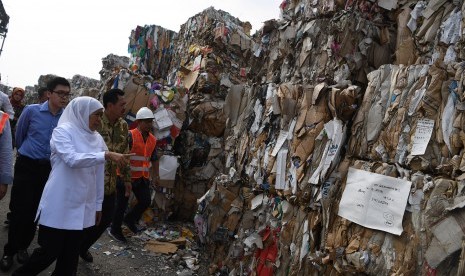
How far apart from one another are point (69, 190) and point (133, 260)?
79.6 inches

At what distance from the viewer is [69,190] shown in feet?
8.28

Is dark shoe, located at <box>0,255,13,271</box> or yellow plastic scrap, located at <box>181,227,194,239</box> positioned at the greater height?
dark shoe, located at <box>0,255,13,271</box>

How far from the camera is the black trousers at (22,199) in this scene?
3.27 meters

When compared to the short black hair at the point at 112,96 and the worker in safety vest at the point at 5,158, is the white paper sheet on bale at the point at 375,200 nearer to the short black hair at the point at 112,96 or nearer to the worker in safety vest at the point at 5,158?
the short black hair at the point at 112,96

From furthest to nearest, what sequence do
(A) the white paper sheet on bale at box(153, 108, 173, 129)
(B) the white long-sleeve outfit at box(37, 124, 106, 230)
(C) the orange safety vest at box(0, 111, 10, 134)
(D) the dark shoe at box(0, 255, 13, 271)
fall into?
(A) the white paper sheet on bale at box(153, 108, 173, 129), (D) the dark shoe at box(0, 255, 13, 271), (C) the orange safety vest at box(0, 111, 10, 134), (B) the white long-sleeve outfit at box(37, 124, 106, 230)

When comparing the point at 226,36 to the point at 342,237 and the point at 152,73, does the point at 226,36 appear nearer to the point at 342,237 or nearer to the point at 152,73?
the point at 152,73

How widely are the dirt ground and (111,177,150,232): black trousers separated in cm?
28

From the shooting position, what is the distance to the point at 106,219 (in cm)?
356

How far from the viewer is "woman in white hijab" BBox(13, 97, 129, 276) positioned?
247cm

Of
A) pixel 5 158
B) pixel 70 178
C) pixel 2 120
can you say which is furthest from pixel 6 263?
pixel 70 178

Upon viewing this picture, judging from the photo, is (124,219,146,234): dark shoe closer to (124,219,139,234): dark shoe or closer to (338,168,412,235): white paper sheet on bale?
(124,219,139,234): dark shoe

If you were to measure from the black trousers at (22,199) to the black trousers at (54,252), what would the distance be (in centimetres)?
83

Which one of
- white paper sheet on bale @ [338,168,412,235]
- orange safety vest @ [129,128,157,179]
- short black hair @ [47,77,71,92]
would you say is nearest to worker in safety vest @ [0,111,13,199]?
short black hair @ [47,77,71,92]

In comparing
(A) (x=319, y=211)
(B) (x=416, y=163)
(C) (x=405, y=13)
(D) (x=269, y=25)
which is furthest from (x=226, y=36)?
(B) (x=416, y=163)
